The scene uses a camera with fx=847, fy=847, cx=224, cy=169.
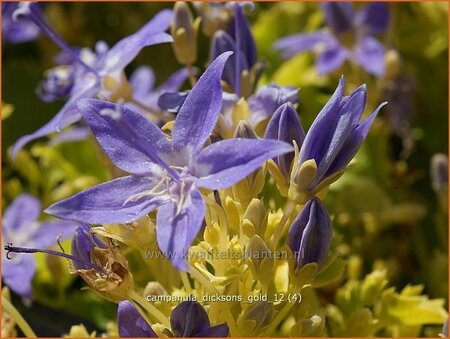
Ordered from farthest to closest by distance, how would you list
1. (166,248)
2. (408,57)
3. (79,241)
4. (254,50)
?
(408,57) < (254,50) < (79,241) < (166,248)

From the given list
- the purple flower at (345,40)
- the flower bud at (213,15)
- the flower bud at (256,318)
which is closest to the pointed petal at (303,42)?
the purple flower at (345,40)

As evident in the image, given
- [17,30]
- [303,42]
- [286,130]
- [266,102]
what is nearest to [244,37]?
[266,102]

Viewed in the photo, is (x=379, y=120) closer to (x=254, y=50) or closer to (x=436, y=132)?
(x=436, y=132)

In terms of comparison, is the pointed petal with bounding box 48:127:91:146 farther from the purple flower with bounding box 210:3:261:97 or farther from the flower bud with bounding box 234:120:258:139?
the flower bud with bounding box 234:120:258:139

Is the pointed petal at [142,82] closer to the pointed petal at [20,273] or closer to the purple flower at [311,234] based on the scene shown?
the pointed petal at [20,273]

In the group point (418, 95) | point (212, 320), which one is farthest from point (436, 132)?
point (212, 320)

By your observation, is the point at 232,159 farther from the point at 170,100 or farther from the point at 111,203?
the point at 170,100
